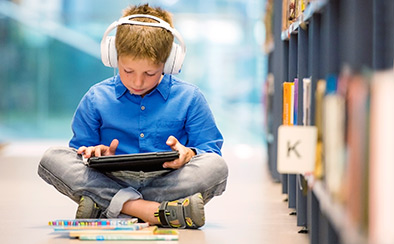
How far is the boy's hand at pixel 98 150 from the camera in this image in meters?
2.03

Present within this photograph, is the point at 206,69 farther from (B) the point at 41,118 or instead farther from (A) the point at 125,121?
(A) the point at 125,121

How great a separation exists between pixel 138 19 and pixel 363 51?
3.44 ft

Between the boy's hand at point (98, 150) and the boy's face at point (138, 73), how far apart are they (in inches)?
6.8

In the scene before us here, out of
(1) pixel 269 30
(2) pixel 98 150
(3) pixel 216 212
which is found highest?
(1) pixel 269 30

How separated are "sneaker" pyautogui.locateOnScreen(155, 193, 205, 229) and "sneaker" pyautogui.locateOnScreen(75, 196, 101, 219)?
19 cm

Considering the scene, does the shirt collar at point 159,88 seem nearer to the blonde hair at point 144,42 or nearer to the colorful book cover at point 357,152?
the blonde hair at point 144,42

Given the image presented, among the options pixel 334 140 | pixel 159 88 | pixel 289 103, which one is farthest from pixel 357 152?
pixel 289 103

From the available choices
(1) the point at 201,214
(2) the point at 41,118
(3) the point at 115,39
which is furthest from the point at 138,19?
(2) the point at 41,118

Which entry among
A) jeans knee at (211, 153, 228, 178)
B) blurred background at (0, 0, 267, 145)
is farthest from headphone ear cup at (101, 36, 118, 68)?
blurred background at (0, 0, 267, 145)

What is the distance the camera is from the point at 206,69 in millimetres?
7387

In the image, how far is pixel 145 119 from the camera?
217 cm

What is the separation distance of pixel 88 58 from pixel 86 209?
5436mm

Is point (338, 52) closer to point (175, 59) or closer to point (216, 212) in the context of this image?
point (175, 59)

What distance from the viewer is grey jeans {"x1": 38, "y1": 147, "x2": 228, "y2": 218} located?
2.04 m
